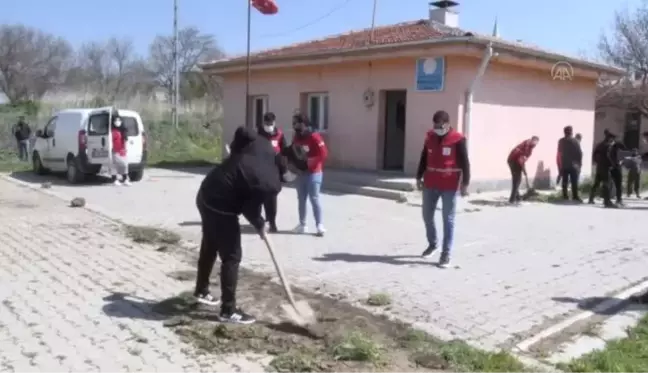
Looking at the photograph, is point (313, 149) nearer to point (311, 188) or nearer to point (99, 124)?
point (311, 188)

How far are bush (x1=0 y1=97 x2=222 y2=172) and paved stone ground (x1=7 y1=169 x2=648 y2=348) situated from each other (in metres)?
12.4

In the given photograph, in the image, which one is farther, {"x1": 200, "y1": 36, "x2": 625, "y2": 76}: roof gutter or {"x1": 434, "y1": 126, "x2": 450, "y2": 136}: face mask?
{"x1": 200, "y1": 36, "x2": 625, "y2": 76}: roof gutter

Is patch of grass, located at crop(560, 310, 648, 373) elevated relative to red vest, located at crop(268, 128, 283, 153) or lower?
lower

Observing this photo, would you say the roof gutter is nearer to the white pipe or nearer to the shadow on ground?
the white pipe

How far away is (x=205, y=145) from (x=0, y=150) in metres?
8.56

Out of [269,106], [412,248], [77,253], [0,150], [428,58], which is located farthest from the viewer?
[0,150]

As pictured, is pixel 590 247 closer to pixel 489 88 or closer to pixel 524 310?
pixel 524 310

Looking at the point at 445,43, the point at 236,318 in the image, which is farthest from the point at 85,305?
the point at 445,43

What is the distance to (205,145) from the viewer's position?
3072 cm

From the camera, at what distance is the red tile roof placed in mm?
15539

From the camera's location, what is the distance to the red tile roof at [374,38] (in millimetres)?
15539

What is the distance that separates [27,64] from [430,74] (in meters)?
42.6

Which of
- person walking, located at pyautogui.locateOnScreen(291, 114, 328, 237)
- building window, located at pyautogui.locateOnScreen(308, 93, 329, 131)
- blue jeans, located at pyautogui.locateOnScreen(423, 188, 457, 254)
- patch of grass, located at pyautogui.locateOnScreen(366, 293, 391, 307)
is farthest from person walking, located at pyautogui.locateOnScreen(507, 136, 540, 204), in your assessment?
patch of grass, located at pyautogui.locateOnScreen(366, 293, 391, 307)

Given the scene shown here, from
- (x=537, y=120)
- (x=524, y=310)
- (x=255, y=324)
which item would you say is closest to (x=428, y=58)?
(x=537, y=120)
